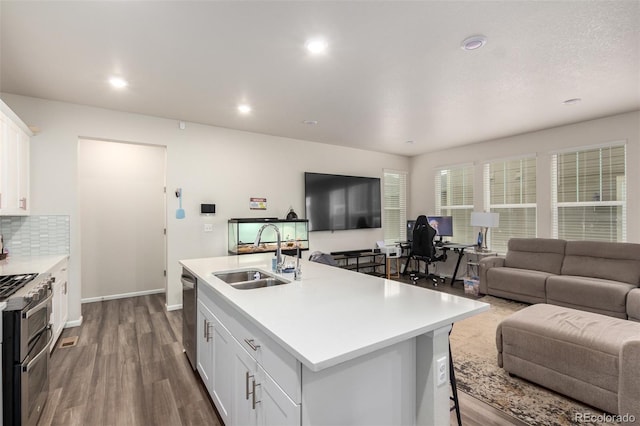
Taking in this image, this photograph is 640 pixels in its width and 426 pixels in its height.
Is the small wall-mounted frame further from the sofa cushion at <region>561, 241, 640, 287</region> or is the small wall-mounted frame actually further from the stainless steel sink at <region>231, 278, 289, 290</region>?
the sofa cushion at <region>561, 241, 640, 287</region>

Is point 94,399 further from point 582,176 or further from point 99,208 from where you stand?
point 582,176

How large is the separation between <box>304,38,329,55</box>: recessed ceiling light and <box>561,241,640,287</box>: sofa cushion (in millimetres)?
4453

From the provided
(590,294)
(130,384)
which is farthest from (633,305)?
(130,384)

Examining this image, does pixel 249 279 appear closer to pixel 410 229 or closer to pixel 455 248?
pixel 455 248

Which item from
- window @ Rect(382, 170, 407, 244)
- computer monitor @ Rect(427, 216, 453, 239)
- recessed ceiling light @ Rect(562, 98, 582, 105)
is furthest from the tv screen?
recessed ceiling light @ Rect(562, 98, 582, 105)

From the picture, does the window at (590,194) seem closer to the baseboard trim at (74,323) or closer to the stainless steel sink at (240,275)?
the stainless steel sink at (240,275)

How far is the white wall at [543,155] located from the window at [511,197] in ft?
0.43

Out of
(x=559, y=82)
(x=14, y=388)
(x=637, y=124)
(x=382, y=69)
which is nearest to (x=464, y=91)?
(x=559, y=82)

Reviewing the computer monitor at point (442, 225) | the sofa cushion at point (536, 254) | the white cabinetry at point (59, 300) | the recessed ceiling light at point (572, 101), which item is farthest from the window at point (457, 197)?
the white cabinetry at point (59, 300)

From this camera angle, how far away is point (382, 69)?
287cm

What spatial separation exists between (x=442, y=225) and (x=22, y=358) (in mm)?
6213

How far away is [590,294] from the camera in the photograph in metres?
3.72

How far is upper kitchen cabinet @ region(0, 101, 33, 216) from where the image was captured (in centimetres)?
267

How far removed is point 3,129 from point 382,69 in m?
3.37
